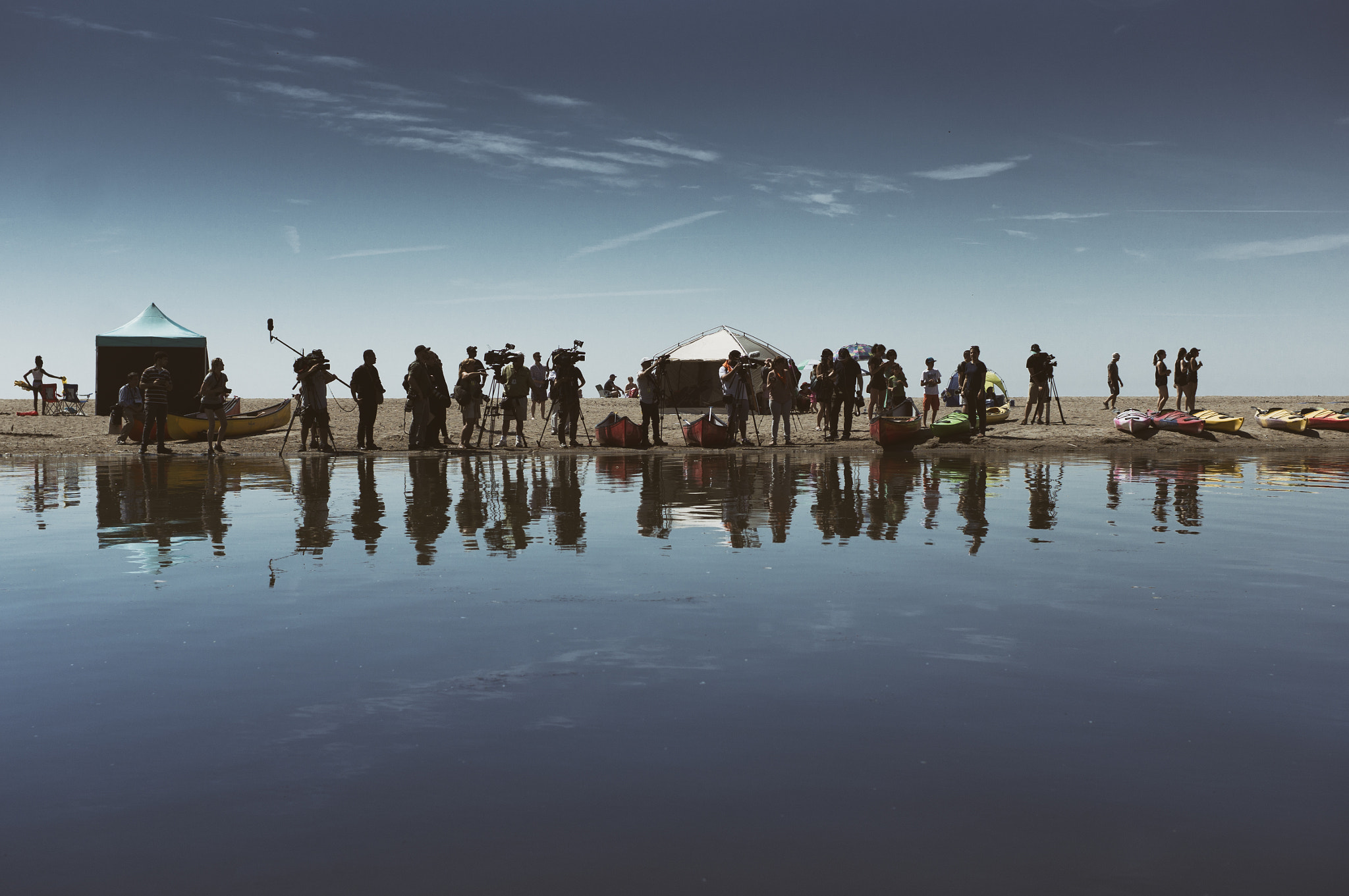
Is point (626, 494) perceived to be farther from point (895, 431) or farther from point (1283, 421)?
point (1283, 421)

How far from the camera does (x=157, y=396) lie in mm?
21641

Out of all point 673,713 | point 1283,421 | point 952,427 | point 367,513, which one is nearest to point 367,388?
point 367,513

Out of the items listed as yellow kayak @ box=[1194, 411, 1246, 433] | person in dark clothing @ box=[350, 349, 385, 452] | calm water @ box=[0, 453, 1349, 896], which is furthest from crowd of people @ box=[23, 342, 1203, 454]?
calm water @ box=[0, 453, 1349, 896]

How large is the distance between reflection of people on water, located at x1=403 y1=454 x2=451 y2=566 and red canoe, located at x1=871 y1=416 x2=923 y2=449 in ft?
31.3

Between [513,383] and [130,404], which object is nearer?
[513,383]

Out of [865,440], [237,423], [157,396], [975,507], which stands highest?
[157,396]

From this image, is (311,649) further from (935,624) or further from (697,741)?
(935,624)

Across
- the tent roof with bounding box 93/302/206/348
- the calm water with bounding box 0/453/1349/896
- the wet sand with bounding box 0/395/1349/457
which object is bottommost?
the calm water with bounding box 0/453/1349/896

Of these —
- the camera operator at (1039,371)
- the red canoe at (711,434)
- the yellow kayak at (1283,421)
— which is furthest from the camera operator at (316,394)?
the yellow kayak at (1283,421)

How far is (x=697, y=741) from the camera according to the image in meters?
4.48

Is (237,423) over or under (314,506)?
over

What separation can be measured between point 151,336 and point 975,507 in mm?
28928

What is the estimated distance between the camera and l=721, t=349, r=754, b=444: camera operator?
76.8ft

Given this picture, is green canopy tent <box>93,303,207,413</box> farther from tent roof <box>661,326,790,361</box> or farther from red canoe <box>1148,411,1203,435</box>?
red canoe <box>1148,411,1203,435</box>
